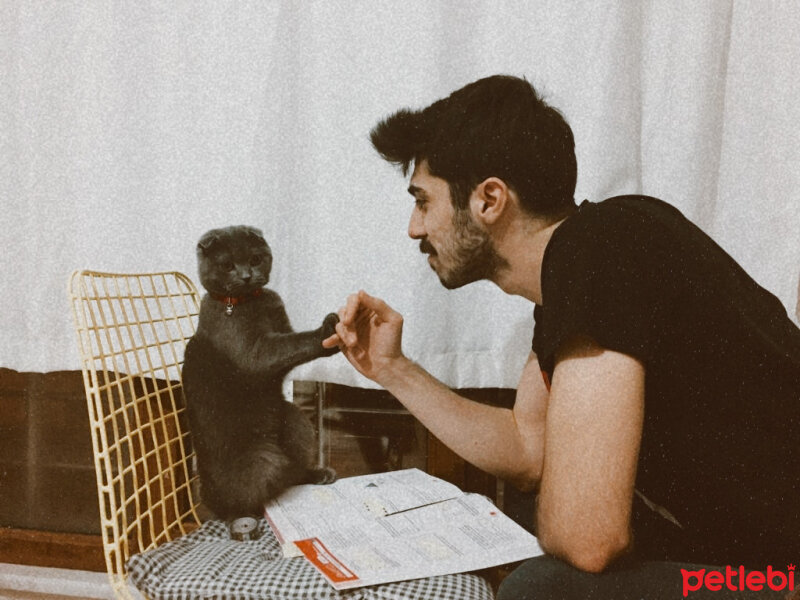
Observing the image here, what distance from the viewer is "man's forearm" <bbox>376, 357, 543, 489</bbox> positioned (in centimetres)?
85

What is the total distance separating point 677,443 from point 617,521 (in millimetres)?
135

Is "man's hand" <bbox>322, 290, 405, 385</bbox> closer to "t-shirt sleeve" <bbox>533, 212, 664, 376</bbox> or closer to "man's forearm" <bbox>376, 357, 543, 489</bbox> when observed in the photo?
"man's forearm" <bbox>376, 357, 543, 489</bbox>

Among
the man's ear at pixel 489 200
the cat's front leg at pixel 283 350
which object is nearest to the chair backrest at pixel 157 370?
the cat's front leg at pixel 283 350

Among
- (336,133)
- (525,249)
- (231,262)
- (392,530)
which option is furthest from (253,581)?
(336,133)

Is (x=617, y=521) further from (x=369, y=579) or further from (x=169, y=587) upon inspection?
(x=169, y=587)

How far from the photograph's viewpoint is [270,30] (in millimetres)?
960

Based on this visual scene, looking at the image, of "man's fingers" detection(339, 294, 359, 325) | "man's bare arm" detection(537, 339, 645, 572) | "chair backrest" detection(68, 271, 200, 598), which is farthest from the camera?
"chair backrest" detection(68, 271, 200, 598)

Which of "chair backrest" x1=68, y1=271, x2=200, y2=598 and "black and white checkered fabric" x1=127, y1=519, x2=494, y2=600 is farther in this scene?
"chair backrest" x1=68, y1=271, x2=200, y2=598

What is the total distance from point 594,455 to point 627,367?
0.09m

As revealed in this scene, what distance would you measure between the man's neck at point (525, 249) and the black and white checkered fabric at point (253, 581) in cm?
38

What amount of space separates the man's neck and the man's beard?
13mm

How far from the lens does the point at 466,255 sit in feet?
2.55

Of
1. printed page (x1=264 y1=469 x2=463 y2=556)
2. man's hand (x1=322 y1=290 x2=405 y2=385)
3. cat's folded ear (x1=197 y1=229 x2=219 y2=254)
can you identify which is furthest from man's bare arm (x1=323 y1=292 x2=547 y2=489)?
cat's folded ear (x1=197 y1=229 x2=219 y2=254)

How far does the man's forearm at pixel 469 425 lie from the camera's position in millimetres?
846
